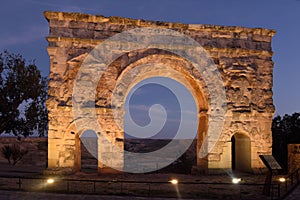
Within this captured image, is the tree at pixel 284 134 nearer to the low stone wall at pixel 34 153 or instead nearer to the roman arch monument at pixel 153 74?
the roman arch monument at pixel 153 74

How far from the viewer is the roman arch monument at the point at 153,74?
1405cm

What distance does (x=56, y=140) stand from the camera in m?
13.9

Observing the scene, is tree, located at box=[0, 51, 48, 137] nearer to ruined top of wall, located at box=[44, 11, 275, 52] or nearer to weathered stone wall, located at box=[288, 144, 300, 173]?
ruined top of wall, located at box=[44, 11, 275, 52]

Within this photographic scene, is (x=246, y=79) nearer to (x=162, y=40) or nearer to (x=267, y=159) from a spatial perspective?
(x=162, y=40)

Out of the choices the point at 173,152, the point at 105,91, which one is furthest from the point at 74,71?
the point at 173,152

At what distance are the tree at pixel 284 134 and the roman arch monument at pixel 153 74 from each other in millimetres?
3455

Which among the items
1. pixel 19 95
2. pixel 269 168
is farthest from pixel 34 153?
pixel 269 168

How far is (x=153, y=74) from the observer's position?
54.7 ft

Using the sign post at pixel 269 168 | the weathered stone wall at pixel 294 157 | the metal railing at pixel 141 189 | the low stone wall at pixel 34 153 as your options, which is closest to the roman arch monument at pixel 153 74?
the weathered stone wall at pixel 294 157

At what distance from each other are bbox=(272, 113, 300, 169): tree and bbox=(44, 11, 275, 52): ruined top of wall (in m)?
5.79

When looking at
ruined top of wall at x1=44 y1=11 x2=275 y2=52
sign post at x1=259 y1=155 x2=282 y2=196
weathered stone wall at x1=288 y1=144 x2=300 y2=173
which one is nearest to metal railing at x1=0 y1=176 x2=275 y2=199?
sign post at x1=259 y1=155 x2=282 y2=196

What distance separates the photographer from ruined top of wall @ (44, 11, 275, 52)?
14445 mm

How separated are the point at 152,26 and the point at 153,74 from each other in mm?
2668

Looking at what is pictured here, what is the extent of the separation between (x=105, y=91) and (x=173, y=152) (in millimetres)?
16917
